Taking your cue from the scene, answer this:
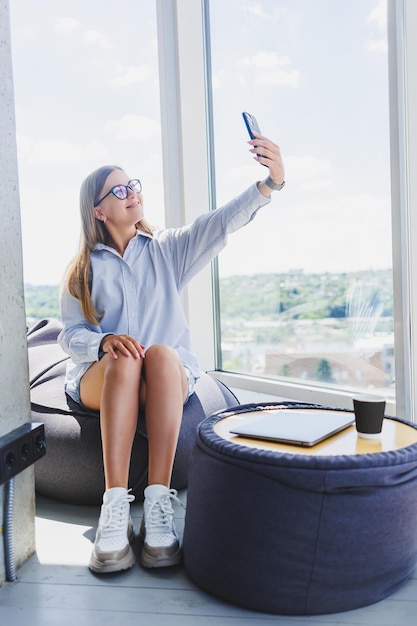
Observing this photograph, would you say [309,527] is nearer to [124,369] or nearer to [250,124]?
[124,369]

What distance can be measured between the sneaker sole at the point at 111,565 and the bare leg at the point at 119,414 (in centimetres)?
20

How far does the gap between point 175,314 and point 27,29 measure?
235 cm

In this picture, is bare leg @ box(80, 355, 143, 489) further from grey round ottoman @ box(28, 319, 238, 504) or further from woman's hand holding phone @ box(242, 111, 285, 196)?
woman's hand holding phone @ box(242, 111, 285, 196)

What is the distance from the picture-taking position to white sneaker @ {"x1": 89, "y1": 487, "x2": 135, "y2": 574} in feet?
5.51

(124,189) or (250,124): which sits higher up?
(250,124)

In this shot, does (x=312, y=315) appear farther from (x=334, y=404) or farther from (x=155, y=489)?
(x=155, y=489)

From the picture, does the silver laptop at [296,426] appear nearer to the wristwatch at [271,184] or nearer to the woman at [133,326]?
the woman at [133,326]

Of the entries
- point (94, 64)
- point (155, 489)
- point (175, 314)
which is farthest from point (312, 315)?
point (94, 64)

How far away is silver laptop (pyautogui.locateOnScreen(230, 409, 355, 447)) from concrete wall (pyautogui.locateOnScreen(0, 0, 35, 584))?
0.59 meters

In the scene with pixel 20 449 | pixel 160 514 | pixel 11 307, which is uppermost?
pixel 11 307

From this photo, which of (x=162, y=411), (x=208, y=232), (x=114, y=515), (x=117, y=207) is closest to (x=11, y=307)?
(x=162, y=411)

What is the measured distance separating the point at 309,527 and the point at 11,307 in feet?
3.10

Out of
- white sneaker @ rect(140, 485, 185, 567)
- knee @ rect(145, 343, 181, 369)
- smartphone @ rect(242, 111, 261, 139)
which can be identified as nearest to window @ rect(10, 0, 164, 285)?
smartphone @ rect(242, 111, 261, 139)

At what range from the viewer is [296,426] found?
5.56 ft
